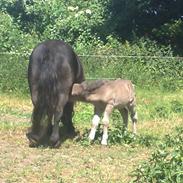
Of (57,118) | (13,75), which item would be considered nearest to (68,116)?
(57,118)

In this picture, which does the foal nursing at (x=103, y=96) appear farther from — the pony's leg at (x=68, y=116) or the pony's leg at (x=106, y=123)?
the pony's leg at (x=68, y=116)

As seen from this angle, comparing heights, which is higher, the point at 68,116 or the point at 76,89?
the point at 76,89

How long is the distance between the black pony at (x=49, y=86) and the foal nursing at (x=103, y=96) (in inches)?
8.6

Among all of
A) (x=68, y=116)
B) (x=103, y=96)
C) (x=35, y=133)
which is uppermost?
(x=103, y=96)

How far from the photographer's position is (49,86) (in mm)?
8797

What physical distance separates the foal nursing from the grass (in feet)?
1.44

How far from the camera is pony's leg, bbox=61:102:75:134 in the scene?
9734 millimetres

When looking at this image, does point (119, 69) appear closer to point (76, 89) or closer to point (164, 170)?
point (76, 89)

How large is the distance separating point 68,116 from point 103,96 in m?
0.85

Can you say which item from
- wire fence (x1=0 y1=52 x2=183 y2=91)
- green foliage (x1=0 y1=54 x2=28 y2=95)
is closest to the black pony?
green foliage (x1=0 y1=54 x2=28 y2=95)

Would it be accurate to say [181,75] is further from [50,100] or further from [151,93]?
[50,100]

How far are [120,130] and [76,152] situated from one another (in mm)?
1069

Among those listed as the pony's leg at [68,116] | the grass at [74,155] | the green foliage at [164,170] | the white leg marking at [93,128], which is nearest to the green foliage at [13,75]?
the grass at [74,155]

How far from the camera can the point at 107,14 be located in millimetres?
23703
